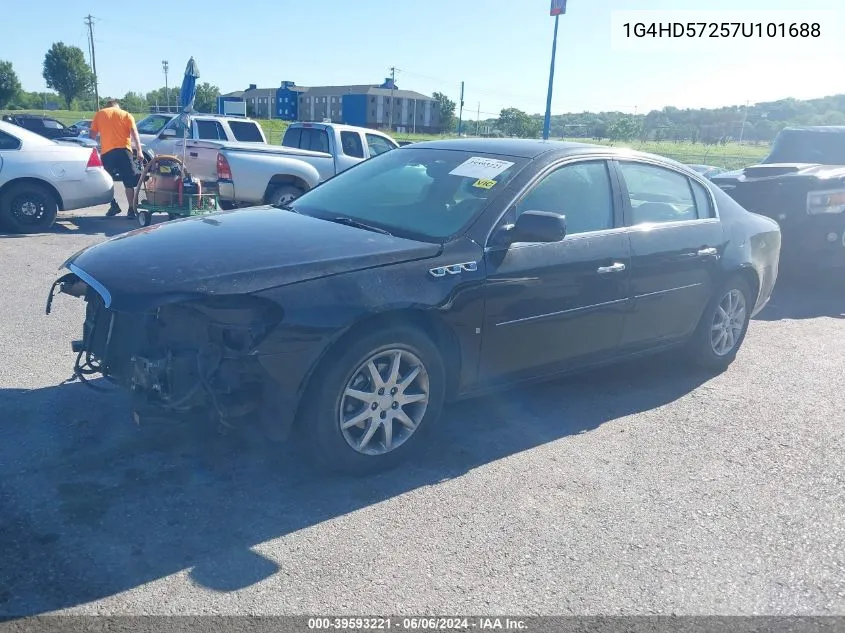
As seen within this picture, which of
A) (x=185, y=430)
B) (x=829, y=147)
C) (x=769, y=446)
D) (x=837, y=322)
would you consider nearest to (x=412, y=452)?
(x=185, y=430)

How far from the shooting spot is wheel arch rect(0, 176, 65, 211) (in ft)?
33.6

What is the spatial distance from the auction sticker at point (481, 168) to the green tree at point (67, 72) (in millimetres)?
100191

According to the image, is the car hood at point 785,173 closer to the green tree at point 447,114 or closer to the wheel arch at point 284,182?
the wheel arch at point 284,182

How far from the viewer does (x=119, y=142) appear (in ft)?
40.4

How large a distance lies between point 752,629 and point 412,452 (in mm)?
1812

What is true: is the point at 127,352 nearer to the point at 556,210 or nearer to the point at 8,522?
the point at 8,522

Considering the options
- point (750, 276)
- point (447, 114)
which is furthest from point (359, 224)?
point (447, 114)

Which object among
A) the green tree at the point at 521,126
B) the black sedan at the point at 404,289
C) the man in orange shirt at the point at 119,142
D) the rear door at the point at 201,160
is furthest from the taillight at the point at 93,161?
the green tree at the point at 521,126

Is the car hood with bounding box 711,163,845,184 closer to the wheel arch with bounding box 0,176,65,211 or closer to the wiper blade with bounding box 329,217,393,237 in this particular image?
the wiper blade with bounding box 329,217,393,237

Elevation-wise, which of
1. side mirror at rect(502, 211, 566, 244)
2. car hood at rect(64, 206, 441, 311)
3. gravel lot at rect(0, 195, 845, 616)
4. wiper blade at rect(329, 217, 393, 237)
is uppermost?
side mirror at rect(502, 211, 566, 244)

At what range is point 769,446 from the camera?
15.1 feet

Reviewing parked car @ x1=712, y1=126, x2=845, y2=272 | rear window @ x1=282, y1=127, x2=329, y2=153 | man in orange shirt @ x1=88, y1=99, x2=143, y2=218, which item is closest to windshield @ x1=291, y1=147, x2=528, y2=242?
parked car @ x1=712, y1=126, x2=845, y2=272

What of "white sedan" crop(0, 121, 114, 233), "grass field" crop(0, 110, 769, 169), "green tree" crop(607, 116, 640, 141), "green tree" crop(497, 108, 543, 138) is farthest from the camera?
"green tree" crop(607, 116, 640, 141)

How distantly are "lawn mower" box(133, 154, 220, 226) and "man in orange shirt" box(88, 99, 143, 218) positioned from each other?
1384mm
